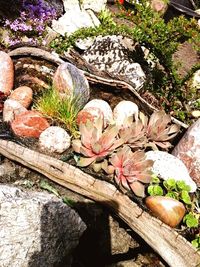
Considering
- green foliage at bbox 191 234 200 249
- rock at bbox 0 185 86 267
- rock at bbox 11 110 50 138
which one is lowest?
rock at bbox 0 185 86 267

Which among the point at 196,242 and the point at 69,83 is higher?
the point at 69,83

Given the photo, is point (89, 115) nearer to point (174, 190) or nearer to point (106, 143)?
point (106, 143)

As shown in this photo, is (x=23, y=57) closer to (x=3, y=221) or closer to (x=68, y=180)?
(x=68, y=180)

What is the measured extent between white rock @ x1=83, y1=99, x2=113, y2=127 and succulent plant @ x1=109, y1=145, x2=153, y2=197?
1.66 feet

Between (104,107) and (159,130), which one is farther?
(104,107)

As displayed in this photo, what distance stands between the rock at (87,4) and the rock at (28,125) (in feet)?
10.5

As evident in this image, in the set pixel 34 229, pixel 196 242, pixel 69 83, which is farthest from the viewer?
pixel 69 83

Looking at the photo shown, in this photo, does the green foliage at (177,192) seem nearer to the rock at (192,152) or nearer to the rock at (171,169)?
the rock at (171,169)

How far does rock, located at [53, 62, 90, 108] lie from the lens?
334cm

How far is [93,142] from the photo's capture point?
2.92m

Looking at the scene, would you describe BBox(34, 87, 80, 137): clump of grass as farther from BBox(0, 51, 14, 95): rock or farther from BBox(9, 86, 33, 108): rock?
BBox(0, 51, 14, 95): rock

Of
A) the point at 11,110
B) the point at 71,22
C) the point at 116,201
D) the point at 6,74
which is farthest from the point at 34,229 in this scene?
the point at 71,22

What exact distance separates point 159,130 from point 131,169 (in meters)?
0.56

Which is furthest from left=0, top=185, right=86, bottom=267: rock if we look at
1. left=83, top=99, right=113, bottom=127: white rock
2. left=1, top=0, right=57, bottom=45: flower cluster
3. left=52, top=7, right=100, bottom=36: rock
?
left=52, top=7, right=100, bottom=36: rock
